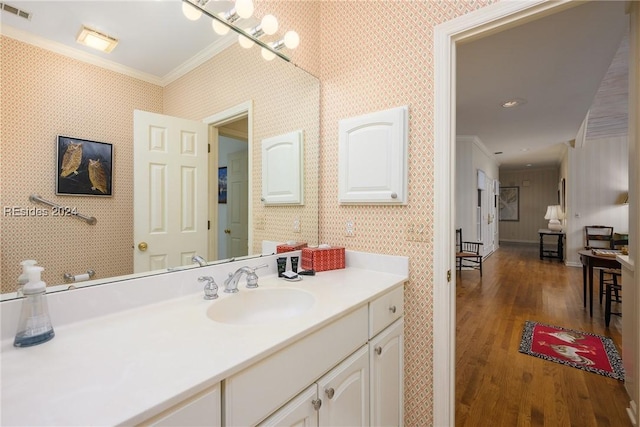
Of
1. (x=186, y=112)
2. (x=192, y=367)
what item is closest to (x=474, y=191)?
(x=186, y=112)

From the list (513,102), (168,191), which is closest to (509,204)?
(513,102)

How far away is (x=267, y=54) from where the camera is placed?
1649 mm

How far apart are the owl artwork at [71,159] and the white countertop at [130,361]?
482mm

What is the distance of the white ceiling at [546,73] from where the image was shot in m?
2.24

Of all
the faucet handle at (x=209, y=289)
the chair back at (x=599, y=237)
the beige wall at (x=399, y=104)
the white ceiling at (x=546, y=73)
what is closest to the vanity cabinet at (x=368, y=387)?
the beige wall at (x=399, y=104)

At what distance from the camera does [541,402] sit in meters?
1.87

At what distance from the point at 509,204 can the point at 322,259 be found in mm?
10678

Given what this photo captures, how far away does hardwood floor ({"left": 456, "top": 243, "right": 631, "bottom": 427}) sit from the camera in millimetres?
1760

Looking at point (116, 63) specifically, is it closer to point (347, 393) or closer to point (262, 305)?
point (262, 305)

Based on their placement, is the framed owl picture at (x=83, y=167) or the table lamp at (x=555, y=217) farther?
the table lamp at (x=555, y=217)

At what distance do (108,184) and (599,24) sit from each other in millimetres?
3325

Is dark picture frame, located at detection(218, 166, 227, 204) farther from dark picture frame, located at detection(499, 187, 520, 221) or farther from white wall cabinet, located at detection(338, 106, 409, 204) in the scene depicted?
dark picture frame, located at detection(499, 187, 520, 221)

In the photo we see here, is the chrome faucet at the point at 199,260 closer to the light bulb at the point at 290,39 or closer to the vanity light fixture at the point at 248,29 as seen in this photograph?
the vanity light fixture at the point at 248,29

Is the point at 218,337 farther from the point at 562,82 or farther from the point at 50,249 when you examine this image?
the point at 562,82
